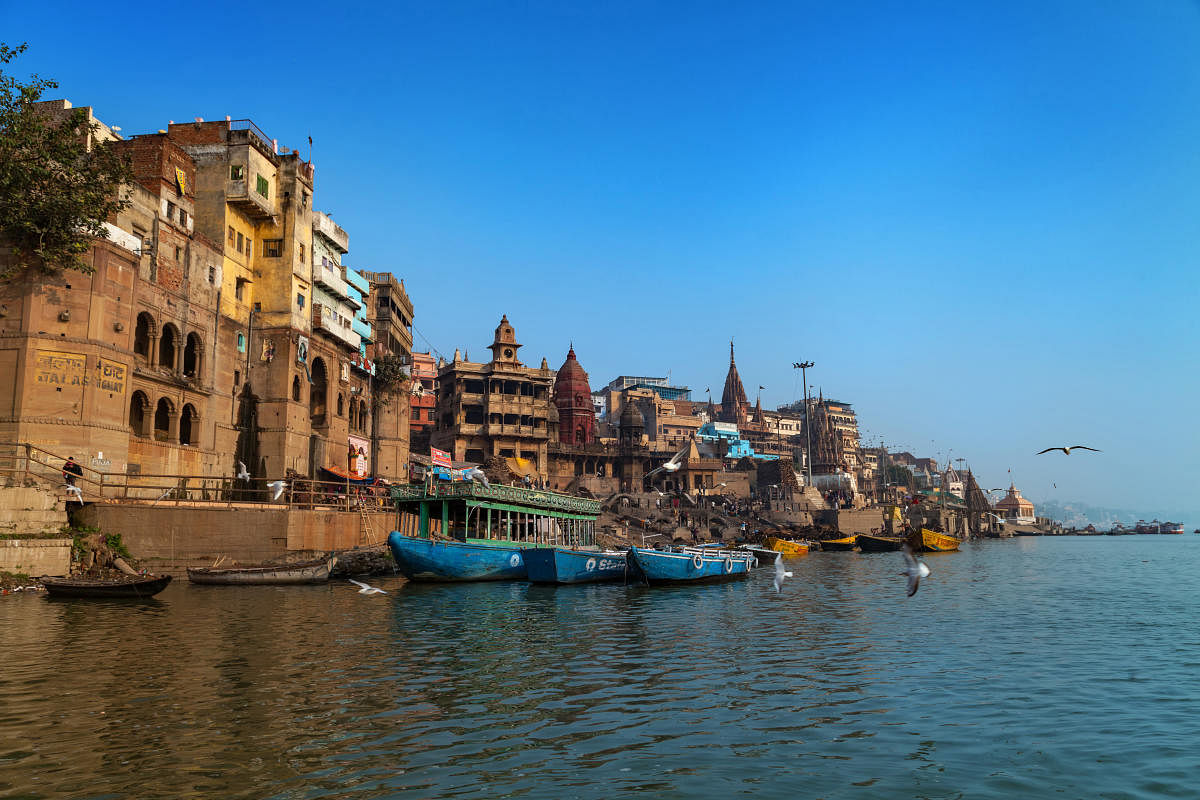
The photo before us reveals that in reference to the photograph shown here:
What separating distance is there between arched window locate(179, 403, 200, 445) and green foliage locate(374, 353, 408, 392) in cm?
1897

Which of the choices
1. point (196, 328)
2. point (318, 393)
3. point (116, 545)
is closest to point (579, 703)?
point (116, 545)

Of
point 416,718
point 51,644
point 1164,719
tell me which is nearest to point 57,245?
point 51,644

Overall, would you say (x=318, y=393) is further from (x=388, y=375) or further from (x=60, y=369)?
(x=60, y=369)

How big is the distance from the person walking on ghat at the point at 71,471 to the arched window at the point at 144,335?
6.54 m

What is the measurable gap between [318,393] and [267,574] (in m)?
19.2

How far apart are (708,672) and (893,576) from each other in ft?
95.3

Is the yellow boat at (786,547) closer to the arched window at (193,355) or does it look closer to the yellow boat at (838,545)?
the yellow boat at (838,545)

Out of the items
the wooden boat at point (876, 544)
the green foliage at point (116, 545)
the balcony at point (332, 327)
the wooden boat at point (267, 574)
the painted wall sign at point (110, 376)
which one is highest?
the balcony at point (332, 327)

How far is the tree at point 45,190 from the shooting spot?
92.2 feet

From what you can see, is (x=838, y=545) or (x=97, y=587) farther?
(x=838, y=545)

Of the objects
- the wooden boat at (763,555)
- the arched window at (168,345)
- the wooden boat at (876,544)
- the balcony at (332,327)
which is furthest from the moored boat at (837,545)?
the arched window at (168,345)

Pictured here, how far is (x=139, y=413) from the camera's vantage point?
33.8 meters

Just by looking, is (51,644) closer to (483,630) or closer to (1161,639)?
(483,630)

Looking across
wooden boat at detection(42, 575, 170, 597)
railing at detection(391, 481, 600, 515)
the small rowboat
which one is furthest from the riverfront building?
the small rowboat
